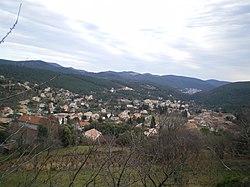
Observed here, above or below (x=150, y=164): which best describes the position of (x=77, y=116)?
below

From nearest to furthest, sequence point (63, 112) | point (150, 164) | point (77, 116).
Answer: point (150, 164) < point (77, 116) < point (63, 112)

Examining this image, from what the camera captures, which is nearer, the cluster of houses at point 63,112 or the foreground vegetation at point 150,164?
the cluster of houses at point 63,112

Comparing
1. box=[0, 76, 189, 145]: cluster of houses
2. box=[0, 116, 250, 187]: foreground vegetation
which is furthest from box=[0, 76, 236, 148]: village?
box=[0, 116, 250, 187]: foreground vegetation

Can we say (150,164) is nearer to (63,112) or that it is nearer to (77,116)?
(77,116)

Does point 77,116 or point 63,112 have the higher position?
point 77,116

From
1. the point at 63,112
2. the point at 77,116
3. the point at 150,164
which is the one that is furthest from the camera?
the point at 63,112

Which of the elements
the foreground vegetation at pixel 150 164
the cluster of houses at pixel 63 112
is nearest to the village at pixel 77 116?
the cluster of houses at pixel 63 112

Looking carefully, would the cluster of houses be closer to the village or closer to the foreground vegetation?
the village

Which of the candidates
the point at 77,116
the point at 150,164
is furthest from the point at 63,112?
the point at 150,164

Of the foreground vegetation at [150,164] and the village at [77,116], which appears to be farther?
the foreground vegetation at [150,164]

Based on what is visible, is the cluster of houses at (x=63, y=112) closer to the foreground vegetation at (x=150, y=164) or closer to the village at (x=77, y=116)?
the village at (x=77, y=116)

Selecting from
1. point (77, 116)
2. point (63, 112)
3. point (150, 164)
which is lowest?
point (63, 112)

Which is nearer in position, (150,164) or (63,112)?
(150,164)

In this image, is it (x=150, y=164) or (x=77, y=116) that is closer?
(x=150, y=164)
